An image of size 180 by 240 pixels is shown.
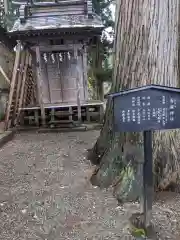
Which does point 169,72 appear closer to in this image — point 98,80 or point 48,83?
point 48,83

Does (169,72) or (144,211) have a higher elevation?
(169,72)

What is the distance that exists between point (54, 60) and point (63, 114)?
2.13m

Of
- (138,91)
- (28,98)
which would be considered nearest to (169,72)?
(138,91)

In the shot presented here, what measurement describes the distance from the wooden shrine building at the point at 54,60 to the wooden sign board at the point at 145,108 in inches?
274

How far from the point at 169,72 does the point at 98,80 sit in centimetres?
1338

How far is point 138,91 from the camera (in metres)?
3.04

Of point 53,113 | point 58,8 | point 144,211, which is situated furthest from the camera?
point 58,8

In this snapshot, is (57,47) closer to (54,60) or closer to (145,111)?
(54,60)

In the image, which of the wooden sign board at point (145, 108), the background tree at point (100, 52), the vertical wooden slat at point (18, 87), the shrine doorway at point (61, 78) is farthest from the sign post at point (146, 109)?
the background tree at point (100, 52)

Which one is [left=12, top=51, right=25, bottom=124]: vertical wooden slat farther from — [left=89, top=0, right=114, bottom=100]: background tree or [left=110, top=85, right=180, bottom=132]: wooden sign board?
[left=110, top=85, right=180, bottom=132]: wooden sign board

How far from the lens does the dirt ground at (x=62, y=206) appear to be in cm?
351

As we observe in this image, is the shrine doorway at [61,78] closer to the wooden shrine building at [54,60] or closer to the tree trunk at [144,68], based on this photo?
the wooden shrine building at [54,60]

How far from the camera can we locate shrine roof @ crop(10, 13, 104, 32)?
9.64m

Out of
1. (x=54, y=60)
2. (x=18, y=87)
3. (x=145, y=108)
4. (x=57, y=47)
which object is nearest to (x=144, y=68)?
(x=145, y=108)
